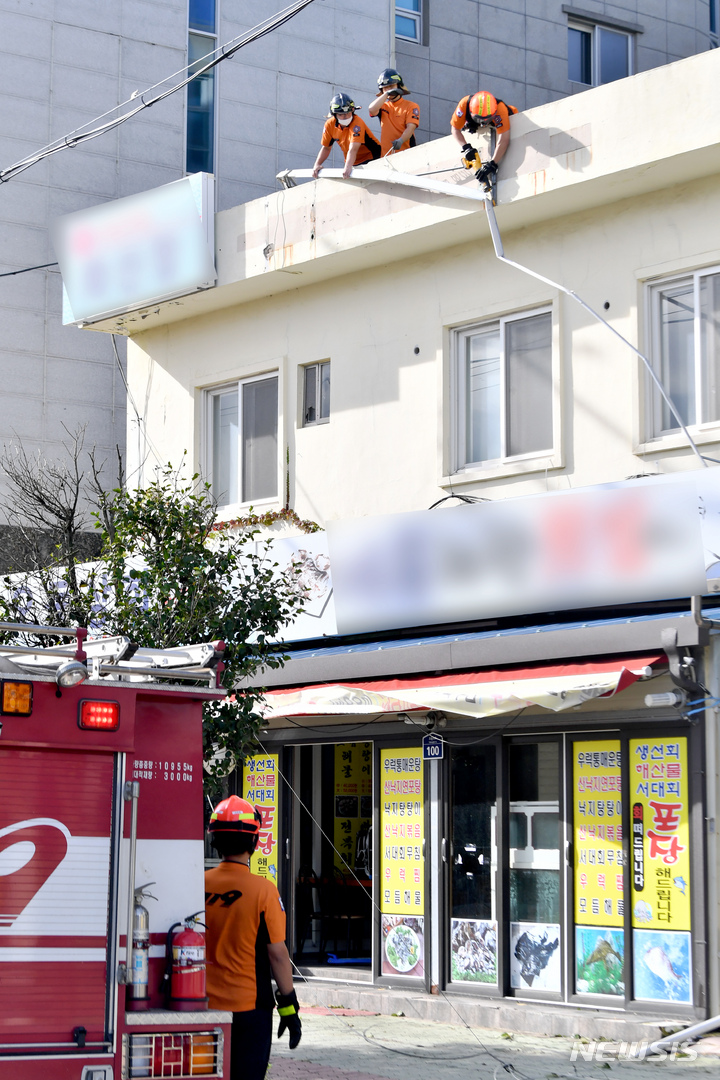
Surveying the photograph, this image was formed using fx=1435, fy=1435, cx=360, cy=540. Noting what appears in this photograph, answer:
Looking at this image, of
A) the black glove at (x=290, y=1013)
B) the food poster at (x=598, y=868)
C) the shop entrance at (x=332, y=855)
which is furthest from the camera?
the shop entrance at (x=332, y=855)

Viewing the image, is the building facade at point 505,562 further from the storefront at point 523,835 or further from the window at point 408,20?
the window at point 408,20

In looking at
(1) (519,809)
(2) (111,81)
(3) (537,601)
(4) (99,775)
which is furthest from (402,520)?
(2) (111,81)

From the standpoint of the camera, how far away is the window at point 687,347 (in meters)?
12.9

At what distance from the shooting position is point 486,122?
45.8 feet

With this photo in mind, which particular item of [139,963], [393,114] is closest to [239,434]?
[393,114]

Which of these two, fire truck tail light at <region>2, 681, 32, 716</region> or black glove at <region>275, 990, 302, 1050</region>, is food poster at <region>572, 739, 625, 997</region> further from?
fire truck tail light at <region>2, 681, 32, 716</region>

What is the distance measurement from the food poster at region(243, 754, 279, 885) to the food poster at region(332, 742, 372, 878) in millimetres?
894

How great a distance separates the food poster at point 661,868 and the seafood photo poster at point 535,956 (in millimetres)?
998

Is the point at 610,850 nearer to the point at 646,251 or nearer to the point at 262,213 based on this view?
the point at 646,251

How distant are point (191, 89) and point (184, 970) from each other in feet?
73.0

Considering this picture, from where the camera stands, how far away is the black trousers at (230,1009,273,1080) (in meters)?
6.71

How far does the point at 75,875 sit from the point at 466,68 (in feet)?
77.1

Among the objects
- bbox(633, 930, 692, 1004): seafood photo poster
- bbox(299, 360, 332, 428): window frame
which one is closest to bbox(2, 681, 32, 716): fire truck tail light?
bbox(633, 930, 692, 1004): seafood photo poster

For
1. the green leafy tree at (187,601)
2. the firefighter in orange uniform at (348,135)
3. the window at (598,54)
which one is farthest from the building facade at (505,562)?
the window at (598,54)
